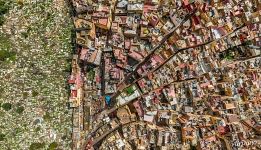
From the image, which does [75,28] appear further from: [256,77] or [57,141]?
[256,77]

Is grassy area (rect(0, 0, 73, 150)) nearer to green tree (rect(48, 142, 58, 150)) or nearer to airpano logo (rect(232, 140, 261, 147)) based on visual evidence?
green tree (rect(48, 142, 58, 150))

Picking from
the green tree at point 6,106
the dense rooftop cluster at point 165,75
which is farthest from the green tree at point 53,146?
the green tree at point 6,106

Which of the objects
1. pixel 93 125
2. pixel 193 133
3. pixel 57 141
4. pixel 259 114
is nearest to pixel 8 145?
pixel 57 141

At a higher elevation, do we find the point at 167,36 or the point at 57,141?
the point at 167,36

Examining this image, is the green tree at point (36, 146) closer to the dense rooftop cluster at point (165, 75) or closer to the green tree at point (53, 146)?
the green tree at point (53, 146)

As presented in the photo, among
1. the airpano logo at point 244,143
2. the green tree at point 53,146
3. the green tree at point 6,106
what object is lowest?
the airpano logo at point 244,143

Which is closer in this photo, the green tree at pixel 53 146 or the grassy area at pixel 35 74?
the green tree at pixel 53 146

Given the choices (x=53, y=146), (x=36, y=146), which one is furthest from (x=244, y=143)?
(x=36, y=146)

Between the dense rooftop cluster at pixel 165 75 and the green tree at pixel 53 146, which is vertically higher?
the dense rooftop cluster at pixel 165 75

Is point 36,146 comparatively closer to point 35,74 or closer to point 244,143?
point 35,74
